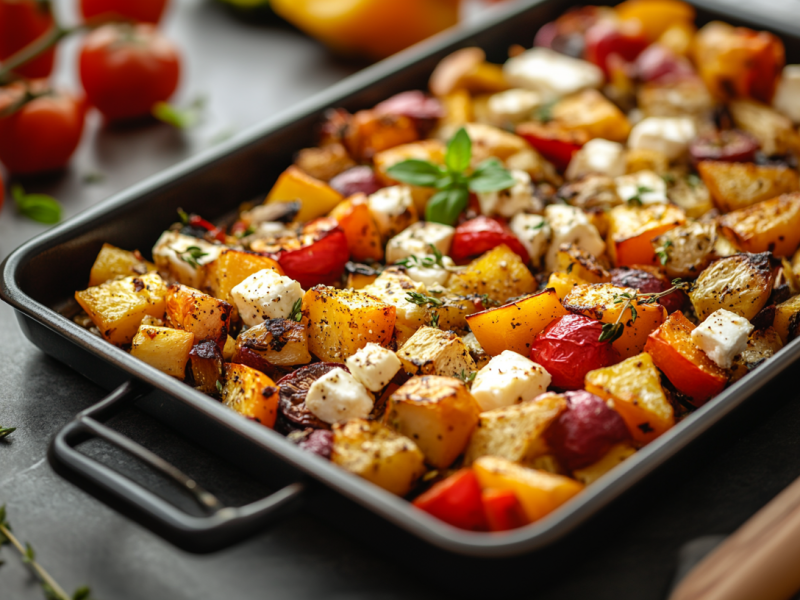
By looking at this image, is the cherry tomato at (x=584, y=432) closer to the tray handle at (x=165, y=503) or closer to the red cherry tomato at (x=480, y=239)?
the tray handle at (x=165, y=503)

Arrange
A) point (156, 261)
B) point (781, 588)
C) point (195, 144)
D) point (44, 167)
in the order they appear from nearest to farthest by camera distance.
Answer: point (781, 588) → point (156, 261) → point (44, 167) → point (195, 144)

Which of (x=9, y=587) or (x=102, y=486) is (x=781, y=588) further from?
(x=9, y=587)

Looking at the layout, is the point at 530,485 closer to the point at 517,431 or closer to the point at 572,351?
the point at 517,431

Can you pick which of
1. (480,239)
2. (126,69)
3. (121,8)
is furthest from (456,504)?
(121,8)

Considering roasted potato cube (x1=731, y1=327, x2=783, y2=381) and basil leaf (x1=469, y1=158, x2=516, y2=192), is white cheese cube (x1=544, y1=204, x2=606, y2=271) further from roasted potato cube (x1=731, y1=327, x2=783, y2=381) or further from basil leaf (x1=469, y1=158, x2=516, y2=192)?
roasted potato cube (x1=731, y1=327, x2=783, y2=381)

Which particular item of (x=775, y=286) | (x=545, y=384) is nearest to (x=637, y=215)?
(x=775, y=286)

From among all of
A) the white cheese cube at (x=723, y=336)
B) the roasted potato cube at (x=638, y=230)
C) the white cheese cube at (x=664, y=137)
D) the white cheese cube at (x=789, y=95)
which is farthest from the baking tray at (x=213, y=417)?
the white cheese cube at (x=789, y=95)
